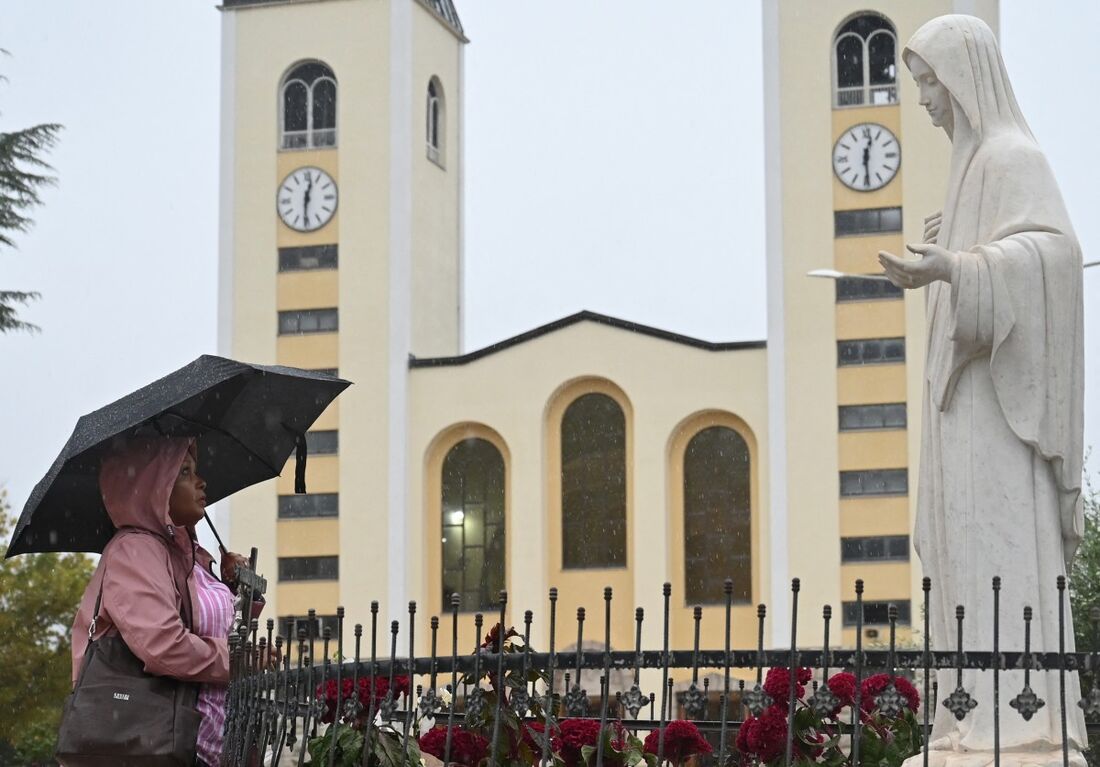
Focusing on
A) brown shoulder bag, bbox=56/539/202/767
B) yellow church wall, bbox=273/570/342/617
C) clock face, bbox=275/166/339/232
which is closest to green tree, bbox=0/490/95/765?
yellow church wall, bbox=273/570/342/617

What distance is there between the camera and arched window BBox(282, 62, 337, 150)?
4859 cm

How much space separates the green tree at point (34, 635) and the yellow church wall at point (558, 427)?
10.8m

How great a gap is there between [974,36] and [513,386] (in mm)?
39709

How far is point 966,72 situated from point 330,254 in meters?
41.5

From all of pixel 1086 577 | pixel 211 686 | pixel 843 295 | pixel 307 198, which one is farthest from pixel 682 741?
pixel 307 198

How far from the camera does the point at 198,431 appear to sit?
675 centimetres

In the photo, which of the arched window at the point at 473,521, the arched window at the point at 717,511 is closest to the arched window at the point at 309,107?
the arched window at the point at 473,521

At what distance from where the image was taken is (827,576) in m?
43.5

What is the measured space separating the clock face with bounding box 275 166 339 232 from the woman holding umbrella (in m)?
42.2

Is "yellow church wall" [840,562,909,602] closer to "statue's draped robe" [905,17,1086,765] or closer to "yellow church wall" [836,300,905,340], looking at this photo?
"yellow church wall" [836,300,905,340]

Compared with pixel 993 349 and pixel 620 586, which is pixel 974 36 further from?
pixel 620 586

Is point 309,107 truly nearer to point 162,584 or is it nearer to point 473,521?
point 473,521

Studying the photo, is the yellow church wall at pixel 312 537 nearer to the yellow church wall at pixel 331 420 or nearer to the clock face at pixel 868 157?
the yellow church wall at pixel 331 420

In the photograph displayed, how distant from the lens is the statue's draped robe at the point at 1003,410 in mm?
7113
